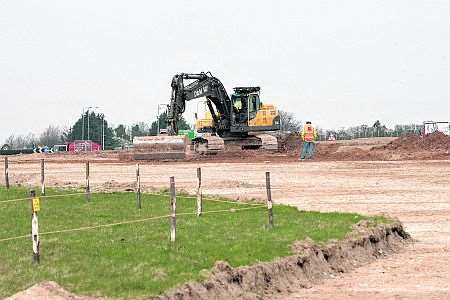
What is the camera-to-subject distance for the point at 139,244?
13.9m

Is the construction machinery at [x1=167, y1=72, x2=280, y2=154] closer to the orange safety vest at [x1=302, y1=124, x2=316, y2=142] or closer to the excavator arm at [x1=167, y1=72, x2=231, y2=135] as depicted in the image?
the excavator arm at [x1=167, y1=72, x2=231, y2=135]

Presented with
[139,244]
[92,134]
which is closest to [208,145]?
[139,244]

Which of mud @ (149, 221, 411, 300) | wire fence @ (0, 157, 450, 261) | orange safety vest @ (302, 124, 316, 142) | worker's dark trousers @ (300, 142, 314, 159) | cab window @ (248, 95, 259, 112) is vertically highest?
cab window @ (248, 95, 259, 112)

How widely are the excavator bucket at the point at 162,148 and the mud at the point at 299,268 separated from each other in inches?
1304

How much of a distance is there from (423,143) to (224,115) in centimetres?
1311

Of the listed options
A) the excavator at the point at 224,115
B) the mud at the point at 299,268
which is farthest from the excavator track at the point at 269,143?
the mud at the point at 299,268

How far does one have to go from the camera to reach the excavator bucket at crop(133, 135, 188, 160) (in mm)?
49969

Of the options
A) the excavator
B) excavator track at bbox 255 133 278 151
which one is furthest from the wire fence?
excavator track at bbox 255 133 278 151

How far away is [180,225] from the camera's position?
16.9m

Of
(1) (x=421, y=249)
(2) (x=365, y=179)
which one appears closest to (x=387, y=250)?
(1) (x=421, y=249)

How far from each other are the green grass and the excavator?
32.0 metres

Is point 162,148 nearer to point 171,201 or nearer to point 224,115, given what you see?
point 224,115

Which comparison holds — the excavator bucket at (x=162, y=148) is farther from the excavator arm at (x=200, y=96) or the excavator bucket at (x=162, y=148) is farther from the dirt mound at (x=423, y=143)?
the dirt mound at (x=423, y=143)

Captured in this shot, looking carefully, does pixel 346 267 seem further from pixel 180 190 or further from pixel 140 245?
pixel 180 190
